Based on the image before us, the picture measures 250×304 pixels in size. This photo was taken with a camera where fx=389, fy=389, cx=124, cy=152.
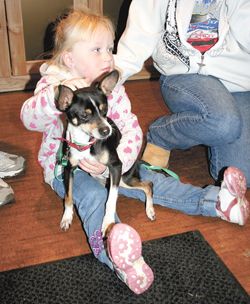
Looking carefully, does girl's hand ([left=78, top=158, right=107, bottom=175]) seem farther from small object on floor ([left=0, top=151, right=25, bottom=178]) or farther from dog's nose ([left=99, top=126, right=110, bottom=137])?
small object on floor ([left=0, top=151, right=25, bottom=178])

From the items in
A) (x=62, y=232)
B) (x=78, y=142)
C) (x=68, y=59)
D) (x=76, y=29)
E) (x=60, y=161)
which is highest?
(x=76, y=29)

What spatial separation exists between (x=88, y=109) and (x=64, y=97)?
0.27 feet

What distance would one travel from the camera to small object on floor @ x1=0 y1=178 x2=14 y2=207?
165cm

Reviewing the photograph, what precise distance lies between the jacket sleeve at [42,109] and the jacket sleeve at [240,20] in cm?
88

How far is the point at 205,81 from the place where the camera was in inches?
69.7

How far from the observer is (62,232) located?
1525 millimetres

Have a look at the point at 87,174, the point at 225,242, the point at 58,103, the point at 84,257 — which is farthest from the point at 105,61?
the point at 225,242

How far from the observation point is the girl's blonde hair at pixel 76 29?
1.41 metres

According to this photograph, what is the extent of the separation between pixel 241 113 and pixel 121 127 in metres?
0.62

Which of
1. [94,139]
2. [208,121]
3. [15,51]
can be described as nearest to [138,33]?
[208,121]

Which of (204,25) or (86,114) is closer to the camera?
(86,114)

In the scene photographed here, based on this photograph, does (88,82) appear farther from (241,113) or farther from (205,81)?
(241,113)

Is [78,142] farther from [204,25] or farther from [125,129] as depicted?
[204,25]

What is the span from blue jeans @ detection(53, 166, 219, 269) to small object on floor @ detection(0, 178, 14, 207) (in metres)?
0.20
